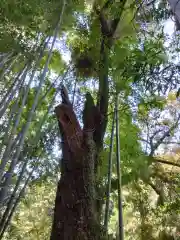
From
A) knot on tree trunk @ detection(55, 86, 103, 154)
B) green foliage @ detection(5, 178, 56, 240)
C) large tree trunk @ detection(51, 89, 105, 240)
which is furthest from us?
green foliage @ detection(5, 178, 56, 240)

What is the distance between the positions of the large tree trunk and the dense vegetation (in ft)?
0.86

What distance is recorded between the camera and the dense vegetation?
11.9 ft

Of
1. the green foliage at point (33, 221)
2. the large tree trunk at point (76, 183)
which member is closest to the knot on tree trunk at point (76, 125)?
the large tree trunk at point (76, 183)

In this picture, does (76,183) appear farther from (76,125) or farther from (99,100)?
(99,100)

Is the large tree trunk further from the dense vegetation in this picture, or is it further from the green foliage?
the green foliage

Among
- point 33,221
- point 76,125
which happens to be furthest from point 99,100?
point 33,221

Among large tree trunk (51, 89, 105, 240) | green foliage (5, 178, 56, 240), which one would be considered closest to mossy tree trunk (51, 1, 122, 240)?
large tree trunk (51, 89, 105, 240)

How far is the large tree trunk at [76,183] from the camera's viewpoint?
2889 mm

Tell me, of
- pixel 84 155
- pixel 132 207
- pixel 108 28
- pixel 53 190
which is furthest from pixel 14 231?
pixel 108 28

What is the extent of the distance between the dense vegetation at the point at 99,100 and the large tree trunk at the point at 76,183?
0.86 feet

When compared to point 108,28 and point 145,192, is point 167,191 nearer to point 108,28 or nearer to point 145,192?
point 145,192

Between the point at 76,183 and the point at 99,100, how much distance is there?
1.45 meters

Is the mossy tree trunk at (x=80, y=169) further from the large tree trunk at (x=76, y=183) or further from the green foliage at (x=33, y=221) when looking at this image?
the green foliage at (x=33, y=221)

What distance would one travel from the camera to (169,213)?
4.81m
